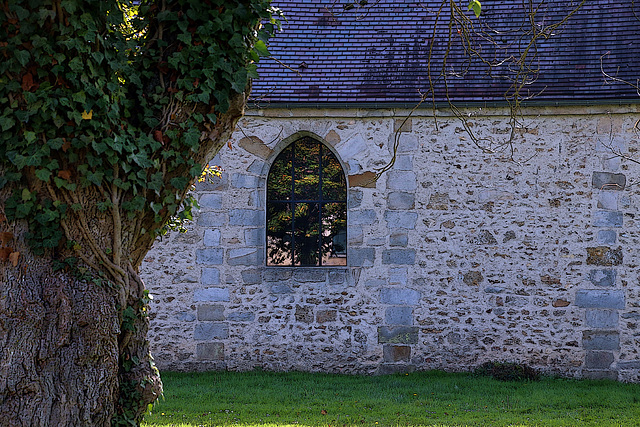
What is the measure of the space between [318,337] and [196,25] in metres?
5.74

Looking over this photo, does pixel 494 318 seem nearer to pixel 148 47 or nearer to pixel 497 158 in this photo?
pixel 497 158

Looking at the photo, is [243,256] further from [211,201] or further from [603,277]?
[603,277]

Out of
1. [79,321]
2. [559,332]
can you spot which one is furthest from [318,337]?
[79,321]

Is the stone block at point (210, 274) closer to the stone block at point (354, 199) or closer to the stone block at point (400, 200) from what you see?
the stone block at point (354, 199)

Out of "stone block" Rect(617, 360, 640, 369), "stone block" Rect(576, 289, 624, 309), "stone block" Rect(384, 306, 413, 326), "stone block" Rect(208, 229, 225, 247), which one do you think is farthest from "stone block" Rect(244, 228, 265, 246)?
"stone block" Rect(617, 360, 640, 369)

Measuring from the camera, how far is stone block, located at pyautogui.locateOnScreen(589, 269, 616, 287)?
310 inches

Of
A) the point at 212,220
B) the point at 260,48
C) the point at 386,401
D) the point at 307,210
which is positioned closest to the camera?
the point at 260,48

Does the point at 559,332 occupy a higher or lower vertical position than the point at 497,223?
lower

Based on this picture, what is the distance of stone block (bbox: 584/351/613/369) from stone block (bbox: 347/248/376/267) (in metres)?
2.94

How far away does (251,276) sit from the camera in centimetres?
816

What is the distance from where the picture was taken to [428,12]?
888cm

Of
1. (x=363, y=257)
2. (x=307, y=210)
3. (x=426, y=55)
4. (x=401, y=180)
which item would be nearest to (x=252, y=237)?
(x=307, y=210)

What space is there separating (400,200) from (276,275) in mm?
1887

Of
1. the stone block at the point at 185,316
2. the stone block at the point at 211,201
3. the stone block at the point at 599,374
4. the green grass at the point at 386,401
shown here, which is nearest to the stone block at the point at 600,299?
the stone block at the point at 599,374
